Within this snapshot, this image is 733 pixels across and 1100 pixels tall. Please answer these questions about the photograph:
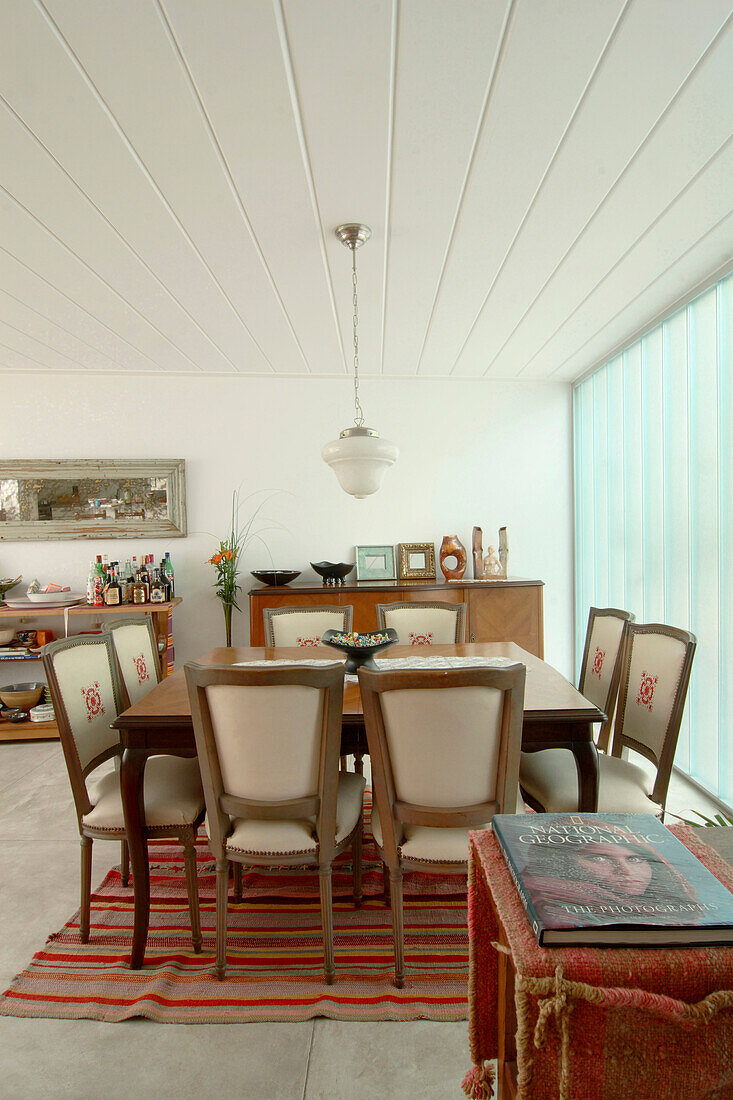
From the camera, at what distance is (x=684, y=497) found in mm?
3131

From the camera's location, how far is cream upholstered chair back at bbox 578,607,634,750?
2505 mm

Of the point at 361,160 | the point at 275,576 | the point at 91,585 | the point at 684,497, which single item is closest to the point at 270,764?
the point at 361,160

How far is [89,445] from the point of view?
4586 millimetres

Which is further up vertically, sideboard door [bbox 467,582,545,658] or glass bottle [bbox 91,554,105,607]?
glass bottle [bbox 91,554,105,607]

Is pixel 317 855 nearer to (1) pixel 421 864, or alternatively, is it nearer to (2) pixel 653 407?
(1) pixel 421 864

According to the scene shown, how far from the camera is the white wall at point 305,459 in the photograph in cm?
456

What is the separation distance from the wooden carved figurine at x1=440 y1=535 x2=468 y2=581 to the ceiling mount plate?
2.56 meters

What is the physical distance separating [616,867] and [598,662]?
6.98 ft

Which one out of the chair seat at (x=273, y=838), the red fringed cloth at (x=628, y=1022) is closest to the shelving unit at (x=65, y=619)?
the chair seat at (x=273, y=838)

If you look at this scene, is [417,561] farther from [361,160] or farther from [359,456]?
[361,160]

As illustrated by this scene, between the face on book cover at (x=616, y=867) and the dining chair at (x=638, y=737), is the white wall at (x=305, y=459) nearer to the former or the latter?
the dining chair at (x=638, y=737)

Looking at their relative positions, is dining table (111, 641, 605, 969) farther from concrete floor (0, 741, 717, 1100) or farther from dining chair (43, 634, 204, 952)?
concrete floor (0, 741, 717, 1100)

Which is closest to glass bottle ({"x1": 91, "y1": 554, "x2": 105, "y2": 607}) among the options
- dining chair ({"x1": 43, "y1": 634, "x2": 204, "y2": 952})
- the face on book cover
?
dining chair ({"x1": 43, "y1": 634, "x2": 204, "y2": 952})

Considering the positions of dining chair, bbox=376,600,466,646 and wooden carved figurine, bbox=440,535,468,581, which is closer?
dining chair, bbox=376,600,466,646
